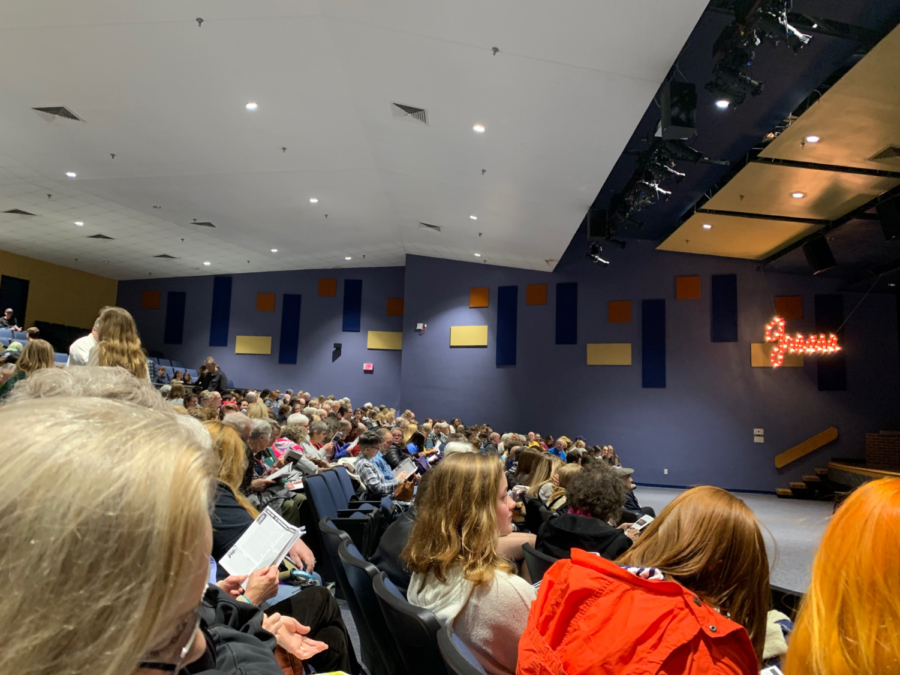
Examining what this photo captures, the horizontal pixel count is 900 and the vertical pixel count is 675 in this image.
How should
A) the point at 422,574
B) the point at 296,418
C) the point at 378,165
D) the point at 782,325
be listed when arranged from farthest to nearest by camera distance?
1. the point at 782,325
2. the point at 378,165
3. the point at 296,418
4. the point at 422,574

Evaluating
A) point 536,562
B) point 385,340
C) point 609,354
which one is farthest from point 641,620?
point 385,340

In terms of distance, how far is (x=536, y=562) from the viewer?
2465 mm

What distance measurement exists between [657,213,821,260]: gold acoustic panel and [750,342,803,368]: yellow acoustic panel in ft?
6.04

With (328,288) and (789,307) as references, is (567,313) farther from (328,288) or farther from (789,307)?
(328,288)

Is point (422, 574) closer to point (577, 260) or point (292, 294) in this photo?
point (577, 260)

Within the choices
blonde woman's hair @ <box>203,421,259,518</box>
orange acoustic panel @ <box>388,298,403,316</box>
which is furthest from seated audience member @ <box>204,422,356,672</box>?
orange acoustic panel @ <box>388,298,403,316</box>

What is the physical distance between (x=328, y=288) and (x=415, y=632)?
48.4ft

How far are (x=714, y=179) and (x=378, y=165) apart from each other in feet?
17.7

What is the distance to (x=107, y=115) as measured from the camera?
753 centimetres

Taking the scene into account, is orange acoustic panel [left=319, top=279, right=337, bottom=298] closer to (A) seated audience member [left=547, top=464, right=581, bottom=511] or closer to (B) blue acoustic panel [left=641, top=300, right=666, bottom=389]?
(B) blue acoustic panel [left=641, top=300, right=666, bottom=389]

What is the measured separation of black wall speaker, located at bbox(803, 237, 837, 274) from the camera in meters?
10.0

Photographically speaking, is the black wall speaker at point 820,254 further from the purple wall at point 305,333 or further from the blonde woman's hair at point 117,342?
the blonde woman's hair at point 117,342

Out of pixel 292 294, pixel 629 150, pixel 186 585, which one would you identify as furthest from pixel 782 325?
pixel 186 585

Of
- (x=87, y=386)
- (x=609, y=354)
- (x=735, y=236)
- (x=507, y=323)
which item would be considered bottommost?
(x=87, y=386)
